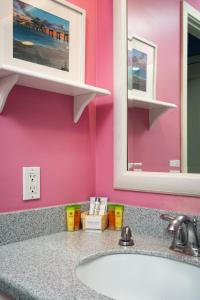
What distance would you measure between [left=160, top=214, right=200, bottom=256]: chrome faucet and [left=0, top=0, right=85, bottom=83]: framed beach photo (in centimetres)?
67

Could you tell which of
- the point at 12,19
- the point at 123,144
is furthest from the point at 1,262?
the point at 12,19

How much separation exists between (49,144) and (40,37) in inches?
15.5

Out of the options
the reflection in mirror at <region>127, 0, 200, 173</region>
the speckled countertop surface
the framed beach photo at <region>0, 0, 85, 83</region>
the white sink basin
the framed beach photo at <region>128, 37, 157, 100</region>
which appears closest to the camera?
the speckled countertop surface

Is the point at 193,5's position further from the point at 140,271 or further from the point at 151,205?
the point at 140,271

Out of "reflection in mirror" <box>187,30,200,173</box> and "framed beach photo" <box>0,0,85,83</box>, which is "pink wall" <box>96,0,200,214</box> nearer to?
"framed beach photo" <box>0,0,85,83</box>

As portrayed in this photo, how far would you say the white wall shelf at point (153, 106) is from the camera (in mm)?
1211

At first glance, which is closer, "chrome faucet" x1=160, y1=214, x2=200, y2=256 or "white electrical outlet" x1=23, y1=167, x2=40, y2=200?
"chrome faucet" x1=160, y1=214, x2=200, y2=256

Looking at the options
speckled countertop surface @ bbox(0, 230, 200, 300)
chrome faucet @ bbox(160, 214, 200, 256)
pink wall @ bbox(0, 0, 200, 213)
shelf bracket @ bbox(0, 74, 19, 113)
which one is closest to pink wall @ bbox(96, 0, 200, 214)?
pink wall @ bbox(0, 0, 200, 213)

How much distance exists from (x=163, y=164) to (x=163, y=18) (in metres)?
0.60

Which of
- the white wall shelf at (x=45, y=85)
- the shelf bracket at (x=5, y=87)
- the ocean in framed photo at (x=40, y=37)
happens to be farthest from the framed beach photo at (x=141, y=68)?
the shelf bracket at (x=5, y=87)

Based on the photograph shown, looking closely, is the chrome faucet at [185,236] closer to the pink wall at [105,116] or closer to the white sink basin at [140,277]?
the white sink basin at [140,277]

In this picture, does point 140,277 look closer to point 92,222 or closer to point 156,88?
point 92,222

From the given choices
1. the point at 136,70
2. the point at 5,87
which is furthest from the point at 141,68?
the point at 5,87

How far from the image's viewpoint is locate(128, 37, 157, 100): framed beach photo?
1267 millimetres
